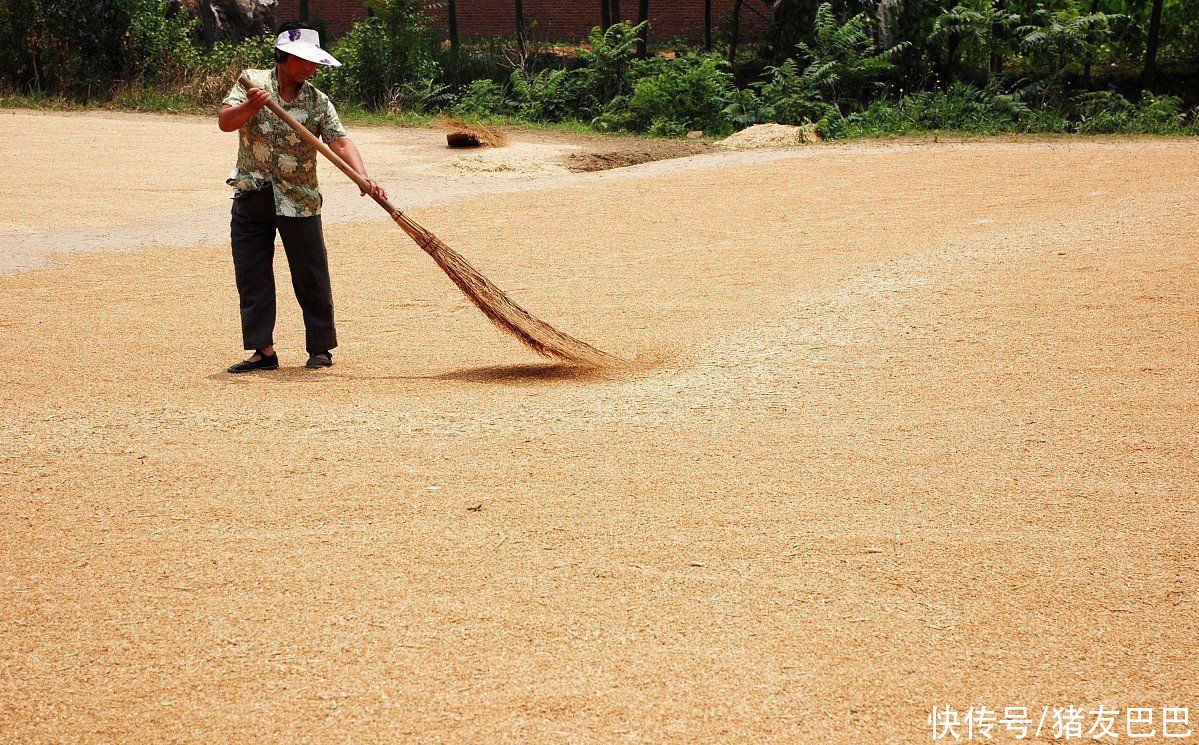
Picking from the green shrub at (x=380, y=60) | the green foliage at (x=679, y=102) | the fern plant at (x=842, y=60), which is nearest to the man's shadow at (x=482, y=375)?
the green foliage at (x=679, y=102)

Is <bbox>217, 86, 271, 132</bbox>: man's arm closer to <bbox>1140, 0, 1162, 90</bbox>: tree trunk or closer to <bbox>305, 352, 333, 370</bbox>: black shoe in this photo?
<bbox>305, 352, 333, 370</bbox>: black shoe

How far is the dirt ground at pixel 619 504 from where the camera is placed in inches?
96.0

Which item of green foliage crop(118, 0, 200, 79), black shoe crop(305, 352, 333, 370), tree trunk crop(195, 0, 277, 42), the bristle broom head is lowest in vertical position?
black shoe crop(305, 352, 333, 370)

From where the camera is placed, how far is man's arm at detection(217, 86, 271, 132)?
4.49 metres

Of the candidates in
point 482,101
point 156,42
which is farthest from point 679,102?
point 156,42

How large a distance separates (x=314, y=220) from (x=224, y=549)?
7.58ft

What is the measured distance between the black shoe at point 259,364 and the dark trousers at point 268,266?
82 millimetres

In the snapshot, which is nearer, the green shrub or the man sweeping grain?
the man sweeping grain

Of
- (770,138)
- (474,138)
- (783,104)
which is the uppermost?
(783,104)

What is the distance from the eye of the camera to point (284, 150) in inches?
191

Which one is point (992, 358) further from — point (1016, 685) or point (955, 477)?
point (1016, 685)

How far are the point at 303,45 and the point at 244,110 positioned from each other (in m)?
0.40

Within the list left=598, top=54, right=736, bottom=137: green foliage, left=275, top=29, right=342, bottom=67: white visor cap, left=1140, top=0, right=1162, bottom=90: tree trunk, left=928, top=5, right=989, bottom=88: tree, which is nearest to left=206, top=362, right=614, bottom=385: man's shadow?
left=275, top=29, right=342, bottom=67: white visor cap

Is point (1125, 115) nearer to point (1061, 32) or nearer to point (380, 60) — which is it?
point (1061, 32)
